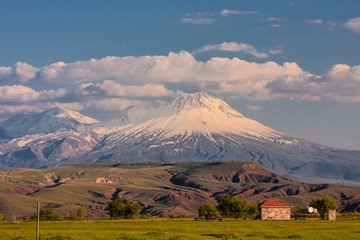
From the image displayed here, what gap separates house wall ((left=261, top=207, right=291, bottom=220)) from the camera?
552ft

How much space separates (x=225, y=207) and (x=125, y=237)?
117274mm

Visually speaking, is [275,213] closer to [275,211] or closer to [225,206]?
[275,211]

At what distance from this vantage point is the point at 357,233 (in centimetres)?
7850

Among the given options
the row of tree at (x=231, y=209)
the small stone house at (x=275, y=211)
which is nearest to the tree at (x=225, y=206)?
the row of tree at (x=231, y=209)

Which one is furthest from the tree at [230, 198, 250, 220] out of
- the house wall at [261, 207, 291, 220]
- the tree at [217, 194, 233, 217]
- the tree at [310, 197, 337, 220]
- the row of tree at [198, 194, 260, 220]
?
the tree at [310, 197, 337, 220]

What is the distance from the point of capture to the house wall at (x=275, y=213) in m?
168

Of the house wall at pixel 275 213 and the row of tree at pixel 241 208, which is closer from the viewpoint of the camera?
the house wall at pixel 275 213

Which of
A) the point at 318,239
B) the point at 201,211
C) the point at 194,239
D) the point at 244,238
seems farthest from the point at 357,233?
the point at 201,211

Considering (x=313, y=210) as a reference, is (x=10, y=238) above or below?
above

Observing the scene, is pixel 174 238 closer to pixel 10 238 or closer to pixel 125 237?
pixel 125 237

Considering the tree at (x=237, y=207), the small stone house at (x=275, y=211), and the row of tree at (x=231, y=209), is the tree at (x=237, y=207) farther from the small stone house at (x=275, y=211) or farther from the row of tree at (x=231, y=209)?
the small stone house at (x=275, y=211)

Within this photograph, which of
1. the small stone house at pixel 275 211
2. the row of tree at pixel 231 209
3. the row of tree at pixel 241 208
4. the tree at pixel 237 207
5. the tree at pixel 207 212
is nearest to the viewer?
the small stone house at pixel 275 211

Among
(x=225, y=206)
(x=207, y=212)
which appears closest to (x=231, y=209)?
(x=207, y=212)

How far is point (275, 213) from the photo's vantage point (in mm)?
169375
